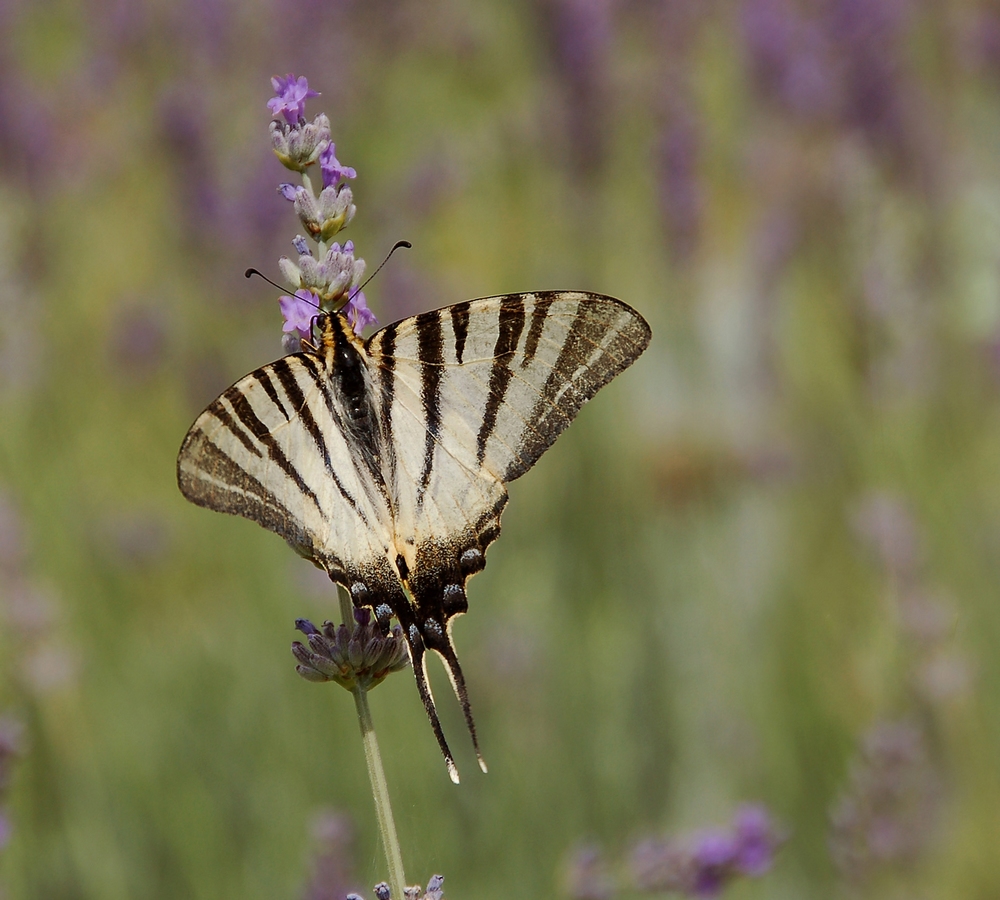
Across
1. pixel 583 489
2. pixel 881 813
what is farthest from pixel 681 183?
pixel 881 813

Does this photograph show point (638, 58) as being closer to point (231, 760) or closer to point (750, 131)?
point (750, 131)

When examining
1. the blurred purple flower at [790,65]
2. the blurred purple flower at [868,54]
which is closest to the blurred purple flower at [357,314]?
the blurred purple flower at [868,54]

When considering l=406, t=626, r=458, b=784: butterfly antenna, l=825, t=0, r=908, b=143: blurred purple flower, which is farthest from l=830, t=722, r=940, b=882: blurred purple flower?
l=825, t=0, r=908, b=143: blurred purple flower

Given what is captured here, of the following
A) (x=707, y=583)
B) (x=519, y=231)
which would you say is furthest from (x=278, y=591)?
(x=519, y=231)

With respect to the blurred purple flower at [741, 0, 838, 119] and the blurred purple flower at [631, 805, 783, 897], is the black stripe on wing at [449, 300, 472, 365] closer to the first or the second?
the blurred purple flower at [631, 805, 783, 897]

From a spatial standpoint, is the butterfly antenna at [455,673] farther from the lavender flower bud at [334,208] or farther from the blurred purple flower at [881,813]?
the blurred purple flower at [881,813]

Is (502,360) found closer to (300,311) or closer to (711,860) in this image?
(300,311)
